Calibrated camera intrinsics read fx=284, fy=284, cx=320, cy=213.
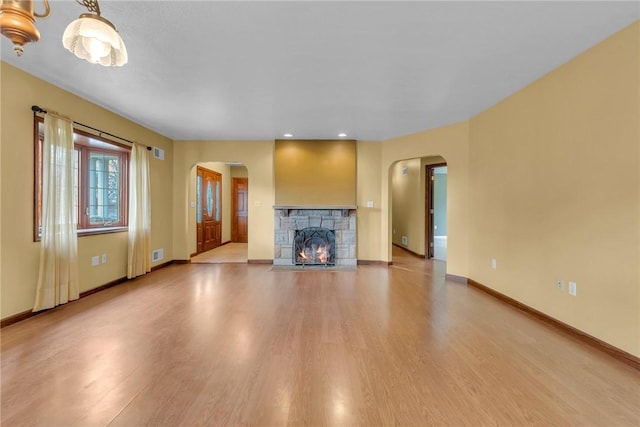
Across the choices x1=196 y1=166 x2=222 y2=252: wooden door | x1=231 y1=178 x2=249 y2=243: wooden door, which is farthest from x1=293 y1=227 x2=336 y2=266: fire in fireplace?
x1=231 y1=178 x2=249 y2=243: wooden door

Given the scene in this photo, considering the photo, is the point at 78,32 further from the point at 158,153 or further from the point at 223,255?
the point at 223,255

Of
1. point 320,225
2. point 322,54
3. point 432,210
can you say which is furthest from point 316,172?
point 322,54

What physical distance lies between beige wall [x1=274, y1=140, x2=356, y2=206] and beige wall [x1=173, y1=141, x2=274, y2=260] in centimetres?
29

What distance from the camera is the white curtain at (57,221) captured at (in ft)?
10.2

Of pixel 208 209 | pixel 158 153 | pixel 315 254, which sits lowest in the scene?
pixel 315 254

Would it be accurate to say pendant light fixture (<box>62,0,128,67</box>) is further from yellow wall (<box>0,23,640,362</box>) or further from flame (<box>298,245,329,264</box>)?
flame (<box>298,245,329,264</box>)

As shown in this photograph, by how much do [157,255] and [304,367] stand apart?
459cm

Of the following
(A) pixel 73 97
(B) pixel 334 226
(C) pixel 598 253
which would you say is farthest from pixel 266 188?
(C) pixel 598 253

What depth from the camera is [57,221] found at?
3.24 metres

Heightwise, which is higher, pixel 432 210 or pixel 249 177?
pixel 249 177

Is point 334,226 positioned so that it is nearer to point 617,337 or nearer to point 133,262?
point 133,262

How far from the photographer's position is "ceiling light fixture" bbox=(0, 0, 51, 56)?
3.80 ft

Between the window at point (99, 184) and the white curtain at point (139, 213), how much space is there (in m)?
0.17

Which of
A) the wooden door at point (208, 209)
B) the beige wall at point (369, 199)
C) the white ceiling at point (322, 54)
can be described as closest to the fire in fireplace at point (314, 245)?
the beige wall at point (369, 199)
